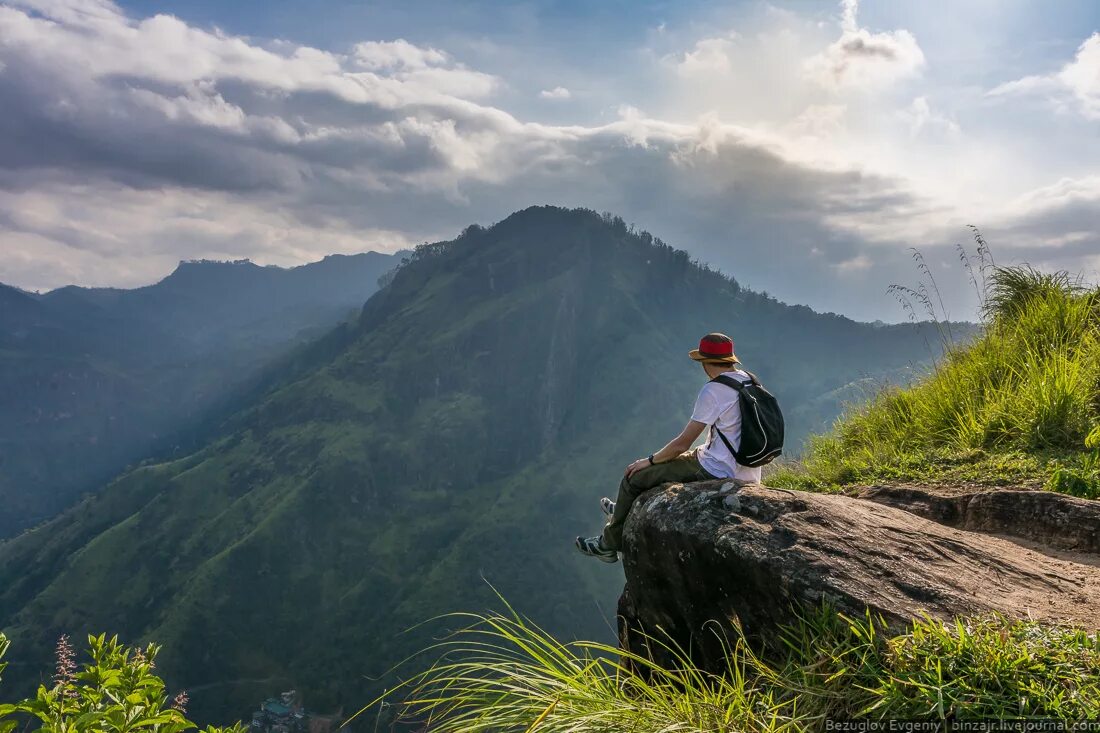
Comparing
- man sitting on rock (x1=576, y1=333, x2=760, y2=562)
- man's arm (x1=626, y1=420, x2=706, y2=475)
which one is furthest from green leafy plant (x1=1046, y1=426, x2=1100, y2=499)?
man's arm (x1=626, y1=420, x2=706, y2=475)

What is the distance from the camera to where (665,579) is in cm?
594

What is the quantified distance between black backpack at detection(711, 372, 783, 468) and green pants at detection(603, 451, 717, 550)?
49 cm

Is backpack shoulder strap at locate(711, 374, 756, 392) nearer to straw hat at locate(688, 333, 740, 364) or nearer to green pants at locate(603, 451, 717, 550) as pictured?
straw hat at locate(688, 333, 740, 364)

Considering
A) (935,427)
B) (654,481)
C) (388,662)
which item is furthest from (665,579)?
(388,662)

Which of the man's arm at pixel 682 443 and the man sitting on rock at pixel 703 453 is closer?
the man sitting on rock at pixel 703 453

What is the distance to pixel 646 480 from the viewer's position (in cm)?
731

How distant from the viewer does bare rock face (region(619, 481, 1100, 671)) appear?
4297 mm

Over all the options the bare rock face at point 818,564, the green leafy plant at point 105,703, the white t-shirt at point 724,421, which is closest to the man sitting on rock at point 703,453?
the white t-shirt at point 724,421

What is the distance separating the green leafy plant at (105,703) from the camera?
3311mm

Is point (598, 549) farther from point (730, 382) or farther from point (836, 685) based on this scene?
point (836, 685)

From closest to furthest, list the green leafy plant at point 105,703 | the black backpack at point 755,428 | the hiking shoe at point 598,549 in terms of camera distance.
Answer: the green leafy plant at point 105,703 → the black backpack at point 755,428 → the hiking shoe at point 598,549

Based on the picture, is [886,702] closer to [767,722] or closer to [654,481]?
[767,722]

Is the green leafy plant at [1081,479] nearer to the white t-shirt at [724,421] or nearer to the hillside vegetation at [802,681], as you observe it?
the hillside vegetation at [802,681]

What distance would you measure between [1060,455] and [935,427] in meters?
1.97
